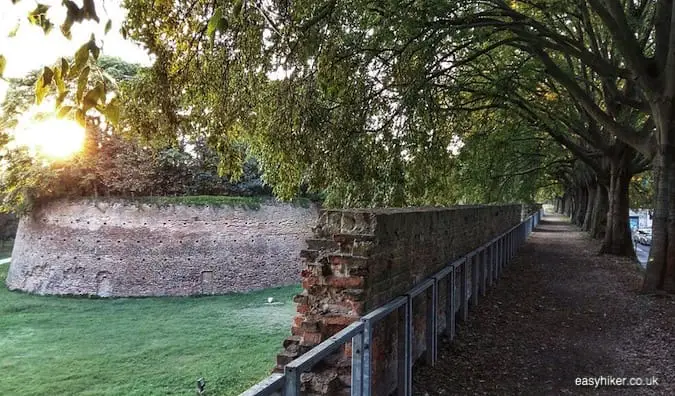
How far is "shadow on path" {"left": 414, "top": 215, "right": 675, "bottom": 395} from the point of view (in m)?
5.20

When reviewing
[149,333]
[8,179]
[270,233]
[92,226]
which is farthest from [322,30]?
[8,179]

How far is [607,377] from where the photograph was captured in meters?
5.44

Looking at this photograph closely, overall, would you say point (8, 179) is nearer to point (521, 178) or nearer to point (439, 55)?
point (439, 55)

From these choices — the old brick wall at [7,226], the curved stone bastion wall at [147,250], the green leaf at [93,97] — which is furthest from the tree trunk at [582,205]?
the old brick wall at [7,226]

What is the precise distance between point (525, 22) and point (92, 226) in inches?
732

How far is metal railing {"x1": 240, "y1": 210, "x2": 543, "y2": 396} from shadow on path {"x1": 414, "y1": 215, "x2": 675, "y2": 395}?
1.04 ft

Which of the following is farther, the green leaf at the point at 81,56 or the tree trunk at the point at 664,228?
the tree trunk at the point at 664,228

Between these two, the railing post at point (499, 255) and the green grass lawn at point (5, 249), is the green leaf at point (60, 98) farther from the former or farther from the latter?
the green grass lawn at point (5, 249)

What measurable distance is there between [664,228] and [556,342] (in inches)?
194

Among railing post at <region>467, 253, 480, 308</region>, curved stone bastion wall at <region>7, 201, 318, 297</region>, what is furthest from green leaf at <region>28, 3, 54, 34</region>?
curved stone bastion wall at <region>7, 201, 318, 297</region>

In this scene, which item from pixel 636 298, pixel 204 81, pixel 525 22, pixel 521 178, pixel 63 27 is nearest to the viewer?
pixel 63 27

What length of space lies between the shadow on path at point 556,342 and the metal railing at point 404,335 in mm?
317

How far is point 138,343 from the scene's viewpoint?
13.7m

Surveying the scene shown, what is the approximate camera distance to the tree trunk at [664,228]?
9.80 metres
